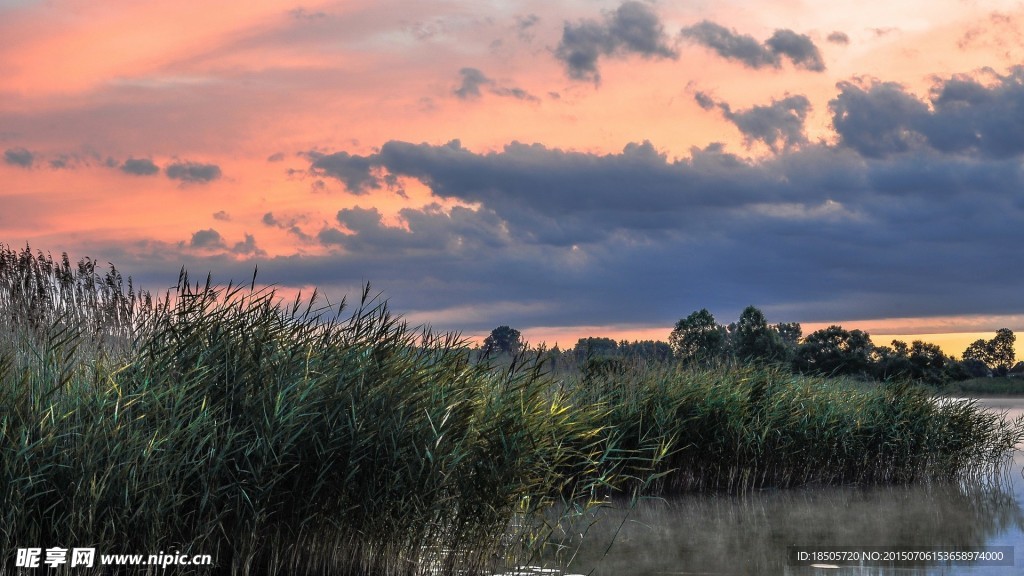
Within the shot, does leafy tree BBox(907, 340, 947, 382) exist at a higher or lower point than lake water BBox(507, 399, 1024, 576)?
higher

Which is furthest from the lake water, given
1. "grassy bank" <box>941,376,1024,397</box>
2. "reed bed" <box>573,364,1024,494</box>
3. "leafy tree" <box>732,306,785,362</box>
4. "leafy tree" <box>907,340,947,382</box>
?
"grassy bank" <box>941,376,1024,397</box>

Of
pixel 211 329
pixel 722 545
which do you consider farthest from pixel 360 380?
pixel 722 545

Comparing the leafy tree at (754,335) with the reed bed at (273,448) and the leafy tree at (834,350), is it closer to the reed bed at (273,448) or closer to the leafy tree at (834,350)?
the leafy tree at (834,350)

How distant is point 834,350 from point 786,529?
2856 centimetres

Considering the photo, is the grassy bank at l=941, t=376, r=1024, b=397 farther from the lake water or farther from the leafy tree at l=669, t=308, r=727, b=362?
the lake water

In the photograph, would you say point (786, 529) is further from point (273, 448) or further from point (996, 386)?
point (996, 386)

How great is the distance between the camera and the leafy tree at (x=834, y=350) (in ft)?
124

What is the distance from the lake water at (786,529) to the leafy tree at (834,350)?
22.3 metres

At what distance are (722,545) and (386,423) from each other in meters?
5.16

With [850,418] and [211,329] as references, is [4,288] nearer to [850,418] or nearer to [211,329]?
[211,329]

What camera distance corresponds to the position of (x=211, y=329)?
8.23 m

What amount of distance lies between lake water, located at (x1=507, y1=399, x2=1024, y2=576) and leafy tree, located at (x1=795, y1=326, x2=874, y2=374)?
22.3 meters

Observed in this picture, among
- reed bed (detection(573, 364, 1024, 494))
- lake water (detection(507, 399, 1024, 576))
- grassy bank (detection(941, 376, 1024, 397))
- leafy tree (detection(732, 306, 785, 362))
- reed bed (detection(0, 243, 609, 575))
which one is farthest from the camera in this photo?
grassy bank (detection(941, 376, 1024, 397))

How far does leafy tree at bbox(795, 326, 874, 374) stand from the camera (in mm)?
37906
